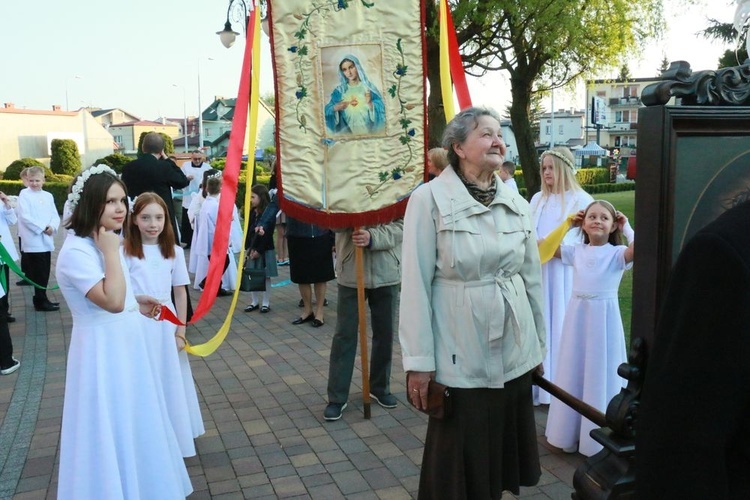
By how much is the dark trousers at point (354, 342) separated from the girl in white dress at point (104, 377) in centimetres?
184

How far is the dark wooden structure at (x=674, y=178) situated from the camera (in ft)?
5.67

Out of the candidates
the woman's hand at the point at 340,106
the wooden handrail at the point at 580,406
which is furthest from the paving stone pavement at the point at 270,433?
the woman's hand at the point at 340,106

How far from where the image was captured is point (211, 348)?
484cm

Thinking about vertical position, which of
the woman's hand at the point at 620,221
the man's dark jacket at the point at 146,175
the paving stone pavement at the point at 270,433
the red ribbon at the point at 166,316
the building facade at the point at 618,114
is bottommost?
the paving stone pavement at the point at 270,433

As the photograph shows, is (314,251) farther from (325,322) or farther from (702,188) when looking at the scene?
(702,188)

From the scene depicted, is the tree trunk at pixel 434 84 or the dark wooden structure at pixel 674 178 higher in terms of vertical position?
the tree trunk at pixel 434 84

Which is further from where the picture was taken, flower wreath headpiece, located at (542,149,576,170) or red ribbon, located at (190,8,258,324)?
flower wreath headpiece, located at (542,149,576,170)

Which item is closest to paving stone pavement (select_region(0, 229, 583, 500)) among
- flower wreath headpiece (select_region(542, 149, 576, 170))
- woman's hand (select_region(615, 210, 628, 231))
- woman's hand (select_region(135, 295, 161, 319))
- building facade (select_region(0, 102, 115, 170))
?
woman's hand (select_region(135, 295, 161, 319))

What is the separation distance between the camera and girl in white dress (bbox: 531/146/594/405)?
543 cm

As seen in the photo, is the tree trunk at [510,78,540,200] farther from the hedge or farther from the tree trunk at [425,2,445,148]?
the hedge

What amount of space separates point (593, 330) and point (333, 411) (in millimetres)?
2097

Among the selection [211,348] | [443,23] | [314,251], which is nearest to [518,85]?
[314,251]

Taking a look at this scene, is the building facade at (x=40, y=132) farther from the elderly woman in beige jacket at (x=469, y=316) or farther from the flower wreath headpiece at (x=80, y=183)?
the elderly woman in beige jacket at (x=469, y=316)

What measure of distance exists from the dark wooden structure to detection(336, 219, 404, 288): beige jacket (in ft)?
11.6
